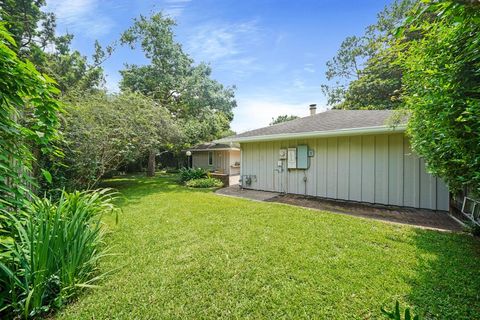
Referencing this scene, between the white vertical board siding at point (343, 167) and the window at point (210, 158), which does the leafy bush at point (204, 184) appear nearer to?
the white vertical board siding at point (343, 167)

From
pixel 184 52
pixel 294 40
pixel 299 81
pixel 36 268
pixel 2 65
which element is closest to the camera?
pixel 2 65

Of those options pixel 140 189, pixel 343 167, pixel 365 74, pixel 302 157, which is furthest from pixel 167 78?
pixel 365 74

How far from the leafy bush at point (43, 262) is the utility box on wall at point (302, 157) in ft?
23.1

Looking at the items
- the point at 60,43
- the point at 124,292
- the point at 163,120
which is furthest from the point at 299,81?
the point at 60,43

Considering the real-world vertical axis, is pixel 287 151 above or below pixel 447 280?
above

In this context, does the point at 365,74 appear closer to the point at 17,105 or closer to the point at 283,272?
the point at 283,272

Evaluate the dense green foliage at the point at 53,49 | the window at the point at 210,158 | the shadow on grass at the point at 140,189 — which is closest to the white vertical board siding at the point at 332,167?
the shadow on grass at the point at 140,189

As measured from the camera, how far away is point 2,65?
154cm

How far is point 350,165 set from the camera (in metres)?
7.15

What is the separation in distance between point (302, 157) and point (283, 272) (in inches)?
232

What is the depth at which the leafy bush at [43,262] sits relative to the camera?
2.14 metres

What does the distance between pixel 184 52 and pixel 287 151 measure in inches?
568

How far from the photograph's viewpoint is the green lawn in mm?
2246

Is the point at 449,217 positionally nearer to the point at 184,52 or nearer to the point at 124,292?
the point at 124,292
